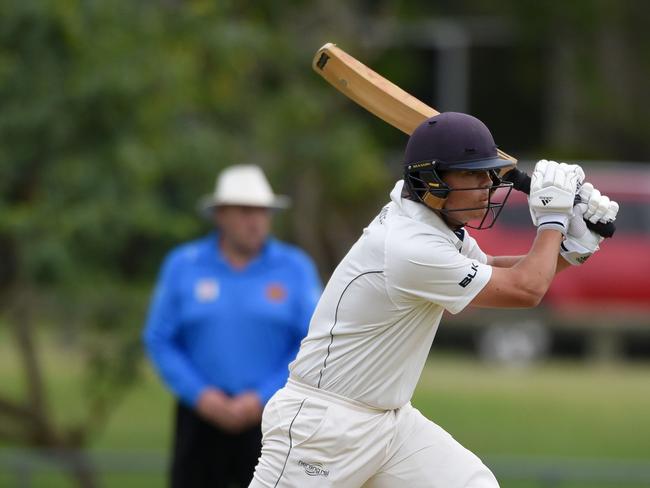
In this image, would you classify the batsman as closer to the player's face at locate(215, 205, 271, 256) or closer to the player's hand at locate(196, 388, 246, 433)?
the player's hand at locate(196, 388, 246, 433)

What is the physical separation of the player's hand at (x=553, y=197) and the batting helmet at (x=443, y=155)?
121mm

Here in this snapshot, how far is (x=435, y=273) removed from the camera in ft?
15.2

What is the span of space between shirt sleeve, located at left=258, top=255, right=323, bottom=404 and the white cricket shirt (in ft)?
6.11

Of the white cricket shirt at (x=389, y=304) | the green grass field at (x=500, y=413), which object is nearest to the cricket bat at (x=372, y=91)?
the white cricket shirt at (x=389, y=304)

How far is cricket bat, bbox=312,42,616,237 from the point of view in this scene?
17.4 feet

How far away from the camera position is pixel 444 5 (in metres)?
28.8

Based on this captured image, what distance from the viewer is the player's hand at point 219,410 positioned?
6738 mm

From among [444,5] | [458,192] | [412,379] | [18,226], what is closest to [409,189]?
[458,192]

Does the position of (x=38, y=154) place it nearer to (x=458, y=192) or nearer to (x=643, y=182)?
(x=458, y=192)

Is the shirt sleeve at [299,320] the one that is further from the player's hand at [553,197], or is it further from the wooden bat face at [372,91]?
the player's hand at [553,197]

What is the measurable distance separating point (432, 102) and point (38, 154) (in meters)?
21.4

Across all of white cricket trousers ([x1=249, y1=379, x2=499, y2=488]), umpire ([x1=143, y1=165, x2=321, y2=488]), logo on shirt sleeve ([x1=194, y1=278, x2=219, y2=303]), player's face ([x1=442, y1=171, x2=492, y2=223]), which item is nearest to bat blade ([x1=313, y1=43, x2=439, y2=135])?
player's face ([x1=442, y1=171, x2=492, y2=223])

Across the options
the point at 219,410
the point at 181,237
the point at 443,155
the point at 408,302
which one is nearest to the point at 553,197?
the point at 443,155

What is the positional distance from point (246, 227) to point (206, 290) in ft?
1.23
